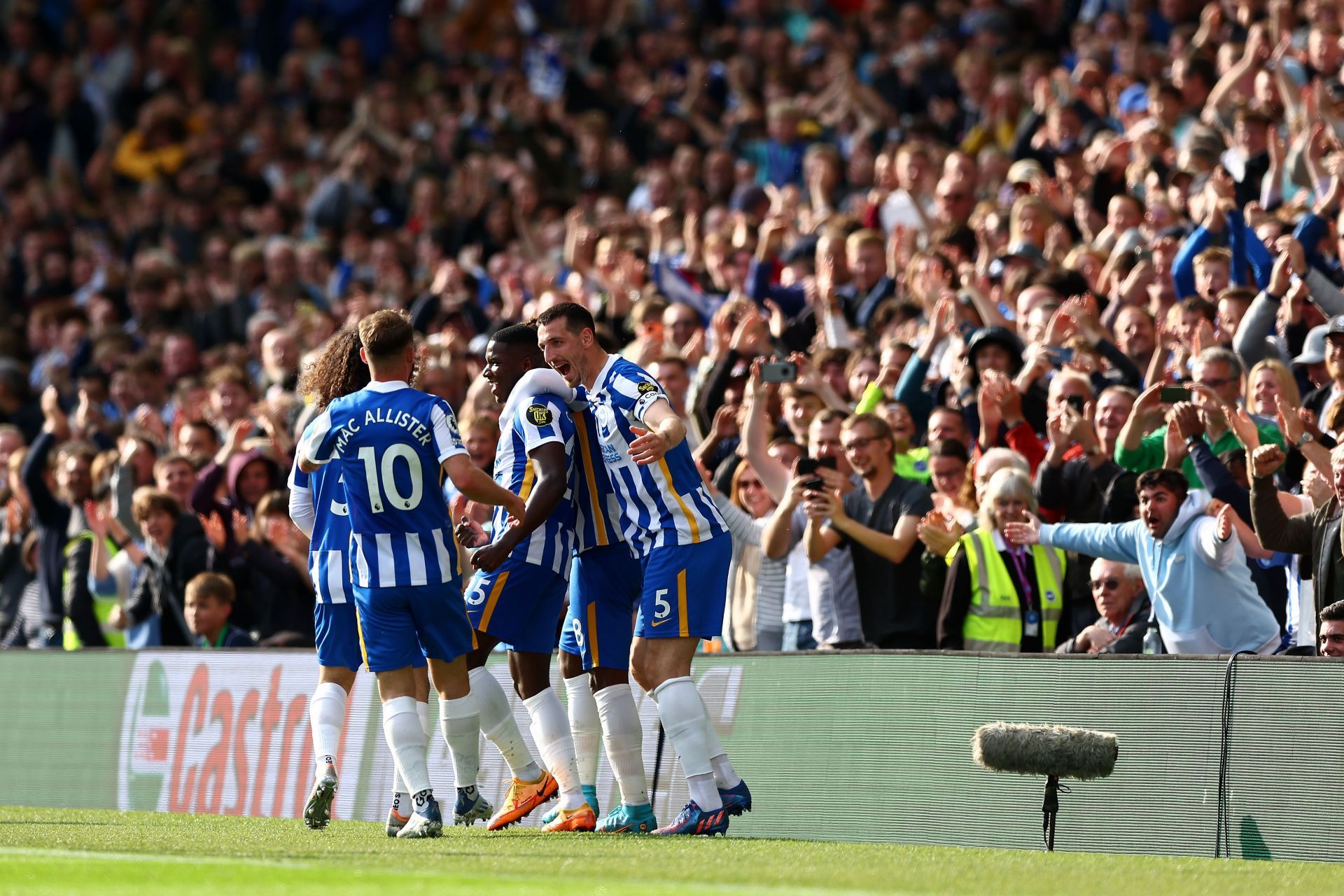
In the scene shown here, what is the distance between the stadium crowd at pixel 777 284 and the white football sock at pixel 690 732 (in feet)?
6.33

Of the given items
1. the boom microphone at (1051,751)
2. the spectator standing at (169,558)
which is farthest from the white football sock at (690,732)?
the spectator standing at (169,558)

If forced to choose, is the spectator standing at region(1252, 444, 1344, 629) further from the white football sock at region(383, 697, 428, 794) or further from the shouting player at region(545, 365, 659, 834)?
the white football sock at region(383, 697, 428, 794)

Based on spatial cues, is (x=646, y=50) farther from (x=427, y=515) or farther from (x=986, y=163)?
(x=427, y=515)

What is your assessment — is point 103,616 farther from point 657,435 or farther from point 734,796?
point 657,435

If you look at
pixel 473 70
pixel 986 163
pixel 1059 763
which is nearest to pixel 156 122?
pixel 473 70

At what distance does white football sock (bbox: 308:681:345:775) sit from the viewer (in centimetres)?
897

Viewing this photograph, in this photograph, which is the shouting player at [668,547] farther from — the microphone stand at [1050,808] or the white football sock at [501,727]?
the microphone stand at [1050,808]

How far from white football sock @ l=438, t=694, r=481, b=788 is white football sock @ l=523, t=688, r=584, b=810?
27 centimetres

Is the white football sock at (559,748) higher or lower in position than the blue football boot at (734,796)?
higher

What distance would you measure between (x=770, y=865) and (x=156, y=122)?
19.0 meters

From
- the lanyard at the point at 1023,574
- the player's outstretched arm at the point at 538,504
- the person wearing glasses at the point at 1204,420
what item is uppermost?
the person wearing glasses at the point at 1204,420

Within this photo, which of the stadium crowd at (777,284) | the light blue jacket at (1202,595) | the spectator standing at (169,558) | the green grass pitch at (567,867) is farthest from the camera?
the spectator standing at (169,558)

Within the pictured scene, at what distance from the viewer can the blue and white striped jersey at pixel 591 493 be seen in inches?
365

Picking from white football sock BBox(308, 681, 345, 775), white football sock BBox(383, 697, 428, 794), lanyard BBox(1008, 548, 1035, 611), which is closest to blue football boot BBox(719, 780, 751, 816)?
white football sock BBox(383, 697, 428, 794)
